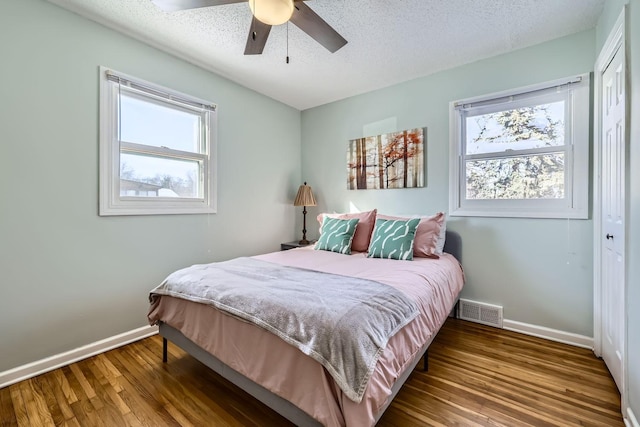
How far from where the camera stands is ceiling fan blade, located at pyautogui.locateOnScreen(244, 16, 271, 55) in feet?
5.61

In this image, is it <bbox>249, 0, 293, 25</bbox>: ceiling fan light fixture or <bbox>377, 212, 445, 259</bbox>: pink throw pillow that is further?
<bbox>377, 212, 445, 259</bbox>: pink throw pillow

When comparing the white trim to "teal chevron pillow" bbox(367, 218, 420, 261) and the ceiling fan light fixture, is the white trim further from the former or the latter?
the ceiling fan light fixture

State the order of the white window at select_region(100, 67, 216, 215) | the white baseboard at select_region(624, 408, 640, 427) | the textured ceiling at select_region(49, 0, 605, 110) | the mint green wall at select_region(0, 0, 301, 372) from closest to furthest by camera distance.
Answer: the white baseboard at select_region(624, 408, 640, 427) < the mint green wall at select_region(0, 0, 301, 372) < the textured ceiling at select_region(49, 0, 605, 110) < the white window at select_region(100, 67, 216, 215)

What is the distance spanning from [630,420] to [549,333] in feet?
3.57

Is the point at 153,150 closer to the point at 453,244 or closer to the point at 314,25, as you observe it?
the point at 314,25

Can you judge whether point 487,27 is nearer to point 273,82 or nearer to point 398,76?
point 398,76

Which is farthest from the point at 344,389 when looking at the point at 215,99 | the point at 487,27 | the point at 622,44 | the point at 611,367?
the point at 215,99

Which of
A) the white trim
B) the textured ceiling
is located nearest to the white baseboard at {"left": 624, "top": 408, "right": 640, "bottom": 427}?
the white trim

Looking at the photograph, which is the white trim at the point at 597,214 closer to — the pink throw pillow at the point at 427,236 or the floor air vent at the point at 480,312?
the floor air vent at the point at 480,312

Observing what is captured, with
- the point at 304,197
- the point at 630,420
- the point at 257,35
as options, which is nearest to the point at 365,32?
the point at 257,35

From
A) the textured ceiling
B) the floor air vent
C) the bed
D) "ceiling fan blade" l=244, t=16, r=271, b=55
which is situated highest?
the textured ceiling

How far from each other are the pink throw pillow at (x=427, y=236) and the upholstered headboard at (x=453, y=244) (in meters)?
0.32

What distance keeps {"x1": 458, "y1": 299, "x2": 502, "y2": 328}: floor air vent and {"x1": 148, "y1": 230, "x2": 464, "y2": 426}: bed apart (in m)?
0.64

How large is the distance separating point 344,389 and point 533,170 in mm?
2543
